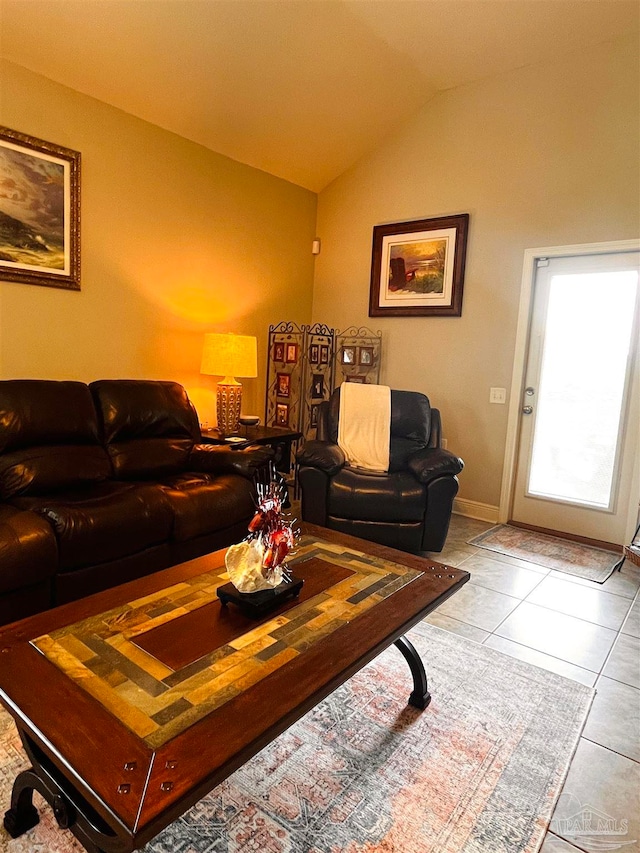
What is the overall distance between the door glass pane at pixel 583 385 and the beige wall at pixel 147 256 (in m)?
2.37

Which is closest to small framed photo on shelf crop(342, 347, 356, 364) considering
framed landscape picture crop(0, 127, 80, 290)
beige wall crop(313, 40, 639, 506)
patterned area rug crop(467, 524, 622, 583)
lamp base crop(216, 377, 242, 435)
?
beige wall crop(313, 40, 639, 506)

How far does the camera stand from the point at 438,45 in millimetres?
3547

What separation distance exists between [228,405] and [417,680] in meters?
2.46

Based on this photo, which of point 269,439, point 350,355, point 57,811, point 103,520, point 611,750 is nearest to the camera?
point 57,811

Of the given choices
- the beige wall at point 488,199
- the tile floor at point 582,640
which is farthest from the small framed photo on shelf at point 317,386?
the tile floor at point 582,640

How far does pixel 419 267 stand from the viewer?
4398 mm

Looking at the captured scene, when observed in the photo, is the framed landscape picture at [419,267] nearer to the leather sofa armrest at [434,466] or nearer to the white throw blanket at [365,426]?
the white throw blanket at [365,426]

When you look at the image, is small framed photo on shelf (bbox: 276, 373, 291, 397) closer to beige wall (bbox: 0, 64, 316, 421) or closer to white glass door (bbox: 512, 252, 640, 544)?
beige wall (bbox: 0, 64, 316, 421)

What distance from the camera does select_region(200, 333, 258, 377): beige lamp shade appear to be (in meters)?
3.77

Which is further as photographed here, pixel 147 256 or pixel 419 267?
pixel 419 267

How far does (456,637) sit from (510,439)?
204 centimetres

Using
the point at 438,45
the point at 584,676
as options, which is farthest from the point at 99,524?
the point at 438,45

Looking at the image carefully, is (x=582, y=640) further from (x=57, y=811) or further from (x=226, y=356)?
(x=226, y=356)

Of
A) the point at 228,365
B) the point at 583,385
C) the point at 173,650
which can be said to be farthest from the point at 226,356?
the point at 173,650
